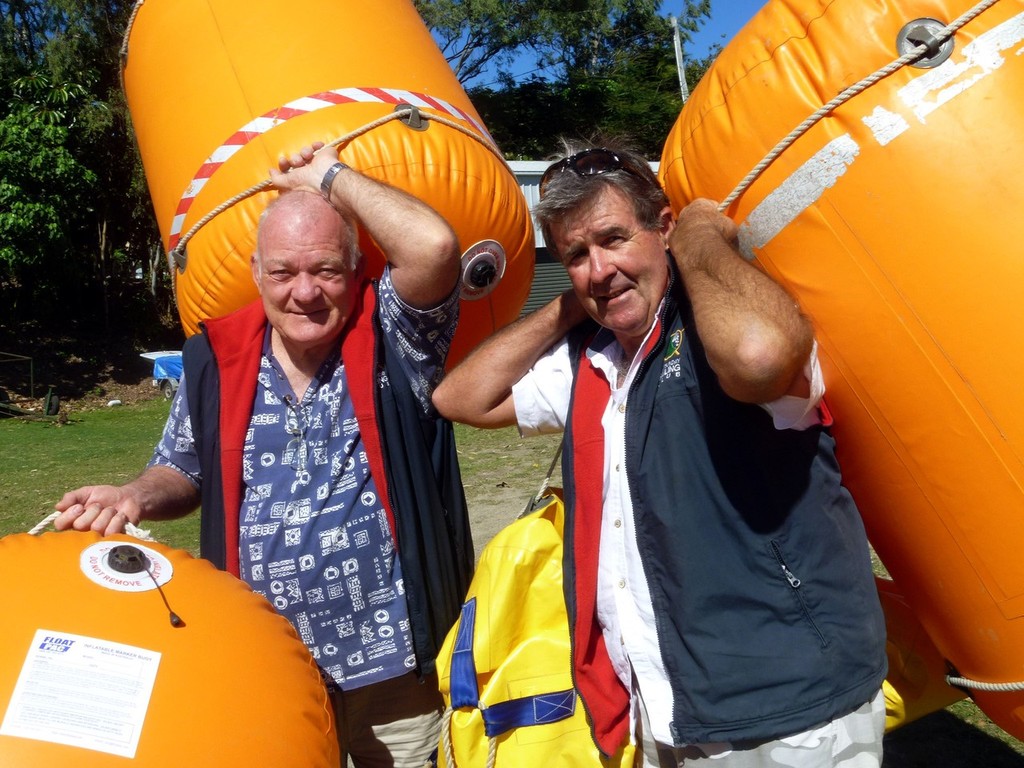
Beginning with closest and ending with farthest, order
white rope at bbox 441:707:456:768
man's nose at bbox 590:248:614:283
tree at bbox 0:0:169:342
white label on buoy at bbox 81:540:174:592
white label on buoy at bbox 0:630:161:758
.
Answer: white label on buoy at bbox 0:630:161:758 → white label on buoy at bbox 81:540:174:592 → man's nose at bbox 590:248:614:283 → white rope at bbox 441:707:456:768 → tree at bbox 0:0:169:342

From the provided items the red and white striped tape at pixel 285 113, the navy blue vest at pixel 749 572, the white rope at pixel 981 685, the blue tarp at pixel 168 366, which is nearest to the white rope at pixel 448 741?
the navy blue vest at pixel 749 572

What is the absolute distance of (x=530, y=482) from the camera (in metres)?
6.58

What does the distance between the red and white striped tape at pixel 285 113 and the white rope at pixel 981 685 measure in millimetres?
1940

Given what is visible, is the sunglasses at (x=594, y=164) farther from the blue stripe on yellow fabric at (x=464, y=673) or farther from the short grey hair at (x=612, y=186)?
the blue stripe on yellow fabric at (x=464, y=673)

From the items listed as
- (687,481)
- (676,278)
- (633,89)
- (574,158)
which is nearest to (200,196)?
(574,158)

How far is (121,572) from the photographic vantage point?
163cm

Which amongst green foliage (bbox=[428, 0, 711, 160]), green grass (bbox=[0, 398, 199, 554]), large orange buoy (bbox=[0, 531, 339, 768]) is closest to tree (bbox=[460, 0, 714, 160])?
green foliage (bbox=[428, 0, 711, 160])

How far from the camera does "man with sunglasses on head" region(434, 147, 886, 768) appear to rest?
1633mm

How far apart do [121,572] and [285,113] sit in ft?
4.41

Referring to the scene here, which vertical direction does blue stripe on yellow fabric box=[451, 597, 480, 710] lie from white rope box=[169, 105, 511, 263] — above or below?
below

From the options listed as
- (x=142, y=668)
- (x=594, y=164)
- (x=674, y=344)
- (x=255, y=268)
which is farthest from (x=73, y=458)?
(x=674, y=344)

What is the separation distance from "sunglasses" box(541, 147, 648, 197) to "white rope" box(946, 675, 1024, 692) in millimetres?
1239

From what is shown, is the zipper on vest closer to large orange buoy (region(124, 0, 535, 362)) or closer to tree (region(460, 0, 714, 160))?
large orange buoy (region(124, 0, 535, 362))

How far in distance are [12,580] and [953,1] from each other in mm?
1940
